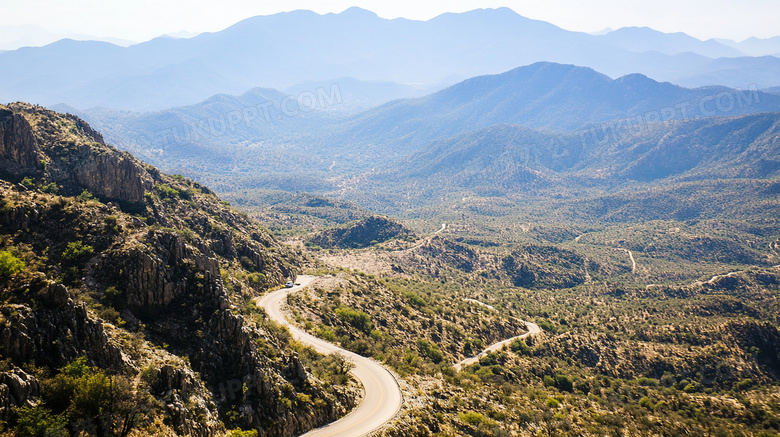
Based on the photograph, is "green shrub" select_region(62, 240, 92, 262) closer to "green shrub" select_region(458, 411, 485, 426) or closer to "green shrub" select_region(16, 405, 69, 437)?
"green shrub" select_region(16, 405, 69, 437)

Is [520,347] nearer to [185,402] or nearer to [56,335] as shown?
[185,402]

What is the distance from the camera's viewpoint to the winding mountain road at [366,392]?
32.9 meters

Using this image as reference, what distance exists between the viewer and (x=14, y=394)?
20188 mm

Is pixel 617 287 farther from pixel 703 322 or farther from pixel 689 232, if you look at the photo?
pixel 689 232

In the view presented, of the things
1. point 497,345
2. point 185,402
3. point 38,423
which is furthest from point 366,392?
point 497,345

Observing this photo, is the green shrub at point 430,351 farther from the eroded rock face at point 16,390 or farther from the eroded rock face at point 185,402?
the eroded rock face at point 16,390

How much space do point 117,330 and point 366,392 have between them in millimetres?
22592

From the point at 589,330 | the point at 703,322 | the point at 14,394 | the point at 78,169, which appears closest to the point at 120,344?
the point at 14,394

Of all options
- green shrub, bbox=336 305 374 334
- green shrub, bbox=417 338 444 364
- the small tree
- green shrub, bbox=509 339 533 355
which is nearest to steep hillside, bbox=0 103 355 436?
the small tree

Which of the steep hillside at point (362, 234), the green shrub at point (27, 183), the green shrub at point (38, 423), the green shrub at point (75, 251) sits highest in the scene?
the green shrub at point (27, 183)

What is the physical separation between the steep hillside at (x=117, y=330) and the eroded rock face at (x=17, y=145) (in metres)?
0.13

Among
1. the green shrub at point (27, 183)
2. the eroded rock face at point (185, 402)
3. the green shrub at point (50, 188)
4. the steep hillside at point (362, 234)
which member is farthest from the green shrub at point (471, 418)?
the steep hillside at point (362, 234)

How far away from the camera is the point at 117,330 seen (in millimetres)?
29281

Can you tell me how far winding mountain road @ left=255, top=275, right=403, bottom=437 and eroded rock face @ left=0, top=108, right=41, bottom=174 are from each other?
31.7 metres
